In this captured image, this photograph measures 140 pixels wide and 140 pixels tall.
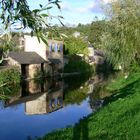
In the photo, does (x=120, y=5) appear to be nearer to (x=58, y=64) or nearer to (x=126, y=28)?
(x=126, y=28)

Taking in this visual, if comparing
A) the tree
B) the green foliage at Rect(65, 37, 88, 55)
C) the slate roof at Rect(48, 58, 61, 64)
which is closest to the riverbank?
the tree

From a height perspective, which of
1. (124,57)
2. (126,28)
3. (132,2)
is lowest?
(124,57)

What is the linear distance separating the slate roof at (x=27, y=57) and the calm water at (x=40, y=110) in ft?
40.4

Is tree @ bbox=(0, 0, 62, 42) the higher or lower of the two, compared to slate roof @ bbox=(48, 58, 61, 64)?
higher

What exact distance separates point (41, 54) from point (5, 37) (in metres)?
57.9

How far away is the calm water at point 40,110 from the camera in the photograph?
20375 mm

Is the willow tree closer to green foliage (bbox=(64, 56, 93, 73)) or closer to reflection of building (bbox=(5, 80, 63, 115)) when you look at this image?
reflection of building (bbox=(5, 80, 63, 115))

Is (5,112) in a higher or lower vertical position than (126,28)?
lower

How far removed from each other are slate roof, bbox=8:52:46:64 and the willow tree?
65.6ft

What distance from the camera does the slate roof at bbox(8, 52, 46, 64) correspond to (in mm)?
54188

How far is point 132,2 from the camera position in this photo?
3356cm

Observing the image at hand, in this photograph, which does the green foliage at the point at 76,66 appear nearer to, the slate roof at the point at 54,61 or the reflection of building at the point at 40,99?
the slate roof at the point at 54,61

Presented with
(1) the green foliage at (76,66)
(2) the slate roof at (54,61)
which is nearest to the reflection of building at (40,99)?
(2) the slate roof at (54,61)

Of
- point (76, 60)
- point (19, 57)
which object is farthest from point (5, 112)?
point (76, 60)
